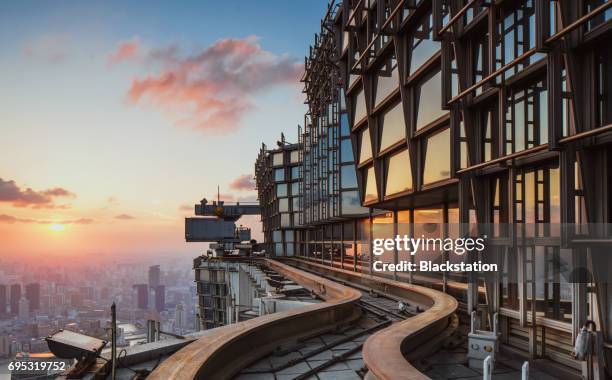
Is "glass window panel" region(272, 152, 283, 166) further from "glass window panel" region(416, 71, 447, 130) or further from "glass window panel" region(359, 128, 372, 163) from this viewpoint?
"glass window panel" region(416, 71, 447, 130)

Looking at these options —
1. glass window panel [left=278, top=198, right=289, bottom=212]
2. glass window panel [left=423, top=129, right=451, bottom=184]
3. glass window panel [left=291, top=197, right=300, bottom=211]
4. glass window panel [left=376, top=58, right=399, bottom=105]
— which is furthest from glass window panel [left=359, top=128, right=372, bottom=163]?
glass window panel [left=278, top=198, right=289, bottom=212]

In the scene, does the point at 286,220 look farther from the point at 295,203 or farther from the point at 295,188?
the point at 295,188

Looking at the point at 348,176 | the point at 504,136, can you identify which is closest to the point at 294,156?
the point at 348,176

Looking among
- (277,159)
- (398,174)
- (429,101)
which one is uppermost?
(277,159)

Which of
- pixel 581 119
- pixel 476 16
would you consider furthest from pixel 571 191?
pixel 476 16

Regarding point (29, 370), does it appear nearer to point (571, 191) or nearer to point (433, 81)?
point (571, 191)
